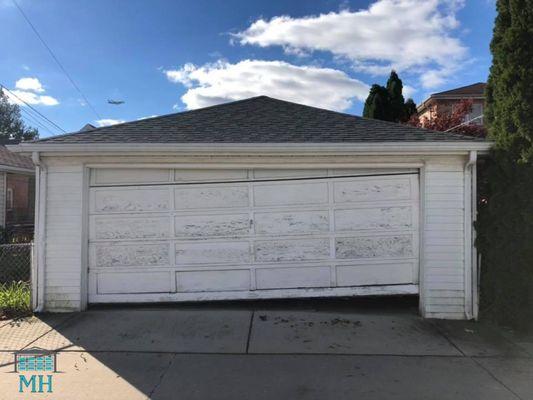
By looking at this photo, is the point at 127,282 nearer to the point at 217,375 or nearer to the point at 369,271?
the point at 217,375

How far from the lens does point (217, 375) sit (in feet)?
14.7

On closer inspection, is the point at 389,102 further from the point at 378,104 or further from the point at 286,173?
the point at 286,173

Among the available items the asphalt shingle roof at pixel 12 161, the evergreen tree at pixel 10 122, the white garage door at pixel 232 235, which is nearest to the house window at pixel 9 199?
the asphalt shingle roof at pixel 12 161

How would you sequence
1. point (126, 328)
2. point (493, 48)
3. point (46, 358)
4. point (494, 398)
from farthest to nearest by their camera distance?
1. point (493, 48)
2. point (126, 328)
3. point (46, 358)
4. point (494, 398)

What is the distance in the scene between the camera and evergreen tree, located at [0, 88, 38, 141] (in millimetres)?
44719

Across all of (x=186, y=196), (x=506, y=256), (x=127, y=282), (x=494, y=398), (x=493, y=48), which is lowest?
(x=494, y=398)

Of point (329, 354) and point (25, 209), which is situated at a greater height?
point (25, 209)

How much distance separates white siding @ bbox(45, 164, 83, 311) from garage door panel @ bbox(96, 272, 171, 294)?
0.36 meters

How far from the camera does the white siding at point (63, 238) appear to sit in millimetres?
6754

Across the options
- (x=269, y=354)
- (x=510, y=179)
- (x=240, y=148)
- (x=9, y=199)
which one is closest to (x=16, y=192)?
(x=9, y=199)

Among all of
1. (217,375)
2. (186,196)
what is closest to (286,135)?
(186,196)

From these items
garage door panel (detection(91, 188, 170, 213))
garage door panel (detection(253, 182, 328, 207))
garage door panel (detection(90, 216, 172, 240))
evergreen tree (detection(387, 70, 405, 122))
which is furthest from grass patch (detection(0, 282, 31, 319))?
evergreen tree (detection(387, 70, 405, 122))

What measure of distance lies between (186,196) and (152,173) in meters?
0.63

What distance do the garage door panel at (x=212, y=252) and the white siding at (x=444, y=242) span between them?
2.69 meters
